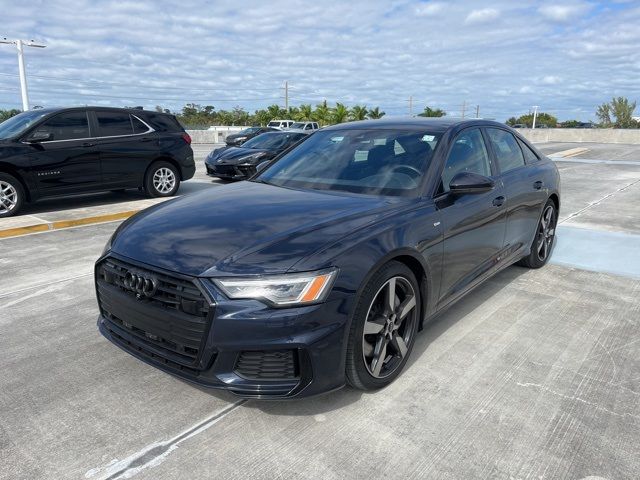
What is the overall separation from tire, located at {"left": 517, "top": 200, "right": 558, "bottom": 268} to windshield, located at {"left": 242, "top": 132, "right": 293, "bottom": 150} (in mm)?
8449

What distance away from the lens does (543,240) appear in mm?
5242

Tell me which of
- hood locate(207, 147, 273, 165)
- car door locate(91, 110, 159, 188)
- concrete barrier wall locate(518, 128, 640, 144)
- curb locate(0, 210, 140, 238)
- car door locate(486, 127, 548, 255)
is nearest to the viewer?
car door locate(486, 127, 548, 255)

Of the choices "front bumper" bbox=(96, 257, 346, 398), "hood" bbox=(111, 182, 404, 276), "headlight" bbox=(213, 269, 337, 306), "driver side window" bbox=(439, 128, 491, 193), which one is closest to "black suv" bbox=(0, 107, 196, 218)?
"hood" bbox=(111, 182, 404, 276)

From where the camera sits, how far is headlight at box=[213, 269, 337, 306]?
2.35 m

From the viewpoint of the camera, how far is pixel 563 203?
9336 millimetres

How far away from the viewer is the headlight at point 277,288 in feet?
7.70

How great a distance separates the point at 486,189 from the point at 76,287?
3.72 meters

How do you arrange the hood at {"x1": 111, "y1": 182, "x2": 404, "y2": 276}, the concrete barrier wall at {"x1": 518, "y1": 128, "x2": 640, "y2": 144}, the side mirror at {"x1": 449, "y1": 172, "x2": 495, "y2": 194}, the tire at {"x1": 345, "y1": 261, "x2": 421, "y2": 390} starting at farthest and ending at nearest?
1. the concrete barrier wall at {"x1": 518, "y1": 128, "x2": 640, "y2": 144}
2. the side mirror at {"x1": 449, "y1": 172, "x2": 495, "y2": 194}
3. the tire at {"x1": 345, "y1": 261, "x2": 421, "y2": 390}
4. the hood at {"x1": 111, "y1": 182, "x2": 404, "y2": 276}

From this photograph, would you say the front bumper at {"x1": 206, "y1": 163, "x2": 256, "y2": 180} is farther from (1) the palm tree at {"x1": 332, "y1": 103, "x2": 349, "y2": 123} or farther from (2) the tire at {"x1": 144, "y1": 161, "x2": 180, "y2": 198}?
(1) the palm tree at {"x1": 332, "y1": 103, "x2": 349, "y2": 123}

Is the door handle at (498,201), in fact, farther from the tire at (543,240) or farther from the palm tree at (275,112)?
the palm tree at (275,112)

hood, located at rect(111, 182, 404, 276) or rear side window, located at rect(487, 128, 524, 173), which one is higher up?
rear side window, located at rect(487, 128, 524, 173)

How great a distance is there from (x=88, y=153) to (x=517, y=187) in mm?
6911

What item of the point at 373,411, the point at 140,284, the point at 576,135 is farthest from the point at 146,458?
the point at 576,135

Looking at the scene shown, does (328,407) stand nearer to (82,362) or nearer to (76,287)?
(82,362)
